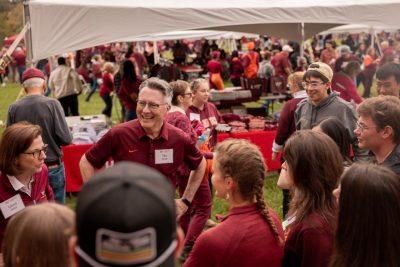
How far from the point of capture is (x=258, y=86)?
475 inches

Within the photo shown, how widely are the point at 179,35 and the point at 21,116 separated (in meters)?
11.4

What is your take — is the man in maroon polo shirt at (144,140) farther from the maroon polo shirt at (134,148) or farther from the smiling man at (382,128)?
the smiling man at (382,128)

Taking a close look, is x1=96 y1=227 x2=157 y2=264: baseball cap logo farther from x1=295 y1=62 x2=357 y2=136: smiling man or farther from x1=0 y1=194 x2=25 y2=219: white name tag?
x1=295 y1=62 x2=357 y2=136: smiling man

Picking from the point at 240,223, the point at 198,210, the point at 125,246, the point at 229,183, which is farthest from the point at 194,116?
the point at 125,246

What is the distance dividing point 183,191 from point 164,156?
5.20 feet

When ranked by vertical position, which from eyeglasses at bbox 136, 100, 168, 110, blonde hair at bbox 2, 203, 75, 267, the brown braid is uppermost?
eyeglasses at bbox 136, 100, 168, 110

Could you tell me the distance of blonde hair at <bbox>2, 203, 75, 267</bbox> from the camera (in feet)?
5.30

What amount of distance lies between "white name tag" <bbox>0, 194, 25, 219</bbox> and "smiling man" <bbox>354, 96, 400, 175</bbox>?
1.95 m

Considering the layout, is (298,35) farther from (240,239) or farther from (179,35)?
(240,239)

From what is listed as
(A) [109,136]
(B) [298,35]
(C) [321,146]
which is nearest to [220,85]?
(B) [298,35]

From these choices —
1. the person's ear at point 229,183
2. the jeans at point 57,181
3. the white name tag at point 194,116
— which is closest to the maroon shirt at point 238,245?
the person's ear at point 229,183

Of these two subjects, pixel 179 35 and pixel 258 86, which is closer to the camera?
A: pixel 258 86

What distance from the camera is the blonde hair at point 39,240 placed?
1.61m

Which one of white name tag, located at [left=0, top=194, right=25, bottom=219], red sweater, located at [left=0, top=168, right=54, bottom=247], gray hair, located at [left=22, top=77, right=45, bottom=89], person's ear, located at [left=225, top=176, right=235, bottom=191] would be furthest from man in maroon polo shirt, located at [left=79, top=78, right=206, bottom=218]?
gray hair, located at [left=22, top=77, right=45, bottom=89]
